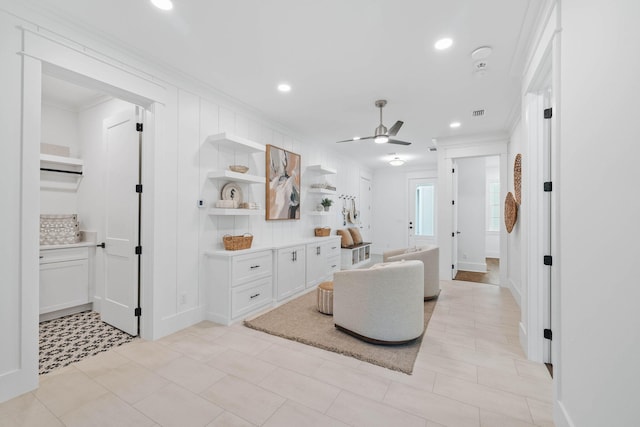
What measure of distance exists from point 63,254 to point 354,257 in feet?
16.7

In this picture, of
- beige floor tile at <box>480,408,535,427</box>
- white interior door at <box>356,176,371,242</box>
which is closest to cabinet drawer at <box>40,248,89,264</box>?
beige floor tile at <box>480,408,535,427</box>

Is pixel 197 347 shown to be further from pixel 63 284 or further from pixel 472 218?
pixel 472 218

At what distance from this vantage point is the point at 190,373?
228 centimetres

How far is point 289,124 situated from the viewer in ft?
15.4

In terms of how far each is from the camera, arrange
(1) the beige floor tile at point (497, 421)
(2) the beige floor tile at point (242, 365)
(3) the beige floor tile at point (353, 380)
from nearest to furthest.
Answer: (1) the beige floor tile at point (497, 421) → (3) the beige floor tile at point (353, 380) → (2) the beige floor tile at point (242, 365)

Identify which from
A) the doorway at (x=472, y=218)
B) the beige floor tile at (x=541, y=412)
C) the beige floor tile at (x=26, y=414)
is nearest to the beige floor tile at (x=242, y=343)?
the beige floor tile at (x=26, y=414)

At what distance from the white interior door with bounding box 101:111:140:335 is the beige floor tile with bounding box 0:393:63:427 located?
41.2 inches

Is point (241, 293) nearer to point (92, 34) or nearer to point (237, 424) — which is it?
point (237, 424)

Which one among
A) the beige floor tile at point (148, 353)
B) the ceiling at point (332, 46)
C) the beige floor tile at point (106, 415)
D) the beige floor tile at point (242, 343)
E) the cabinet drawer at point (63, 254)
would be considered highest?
the ceiling at point (332, 46)

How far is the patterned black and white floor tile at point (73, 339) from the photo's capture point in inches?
98.9

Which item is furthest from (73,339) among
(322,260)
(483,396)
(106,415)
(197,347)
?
(483,396)

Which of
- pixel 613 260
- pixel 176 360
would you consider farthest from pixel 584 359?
pixel 176 360

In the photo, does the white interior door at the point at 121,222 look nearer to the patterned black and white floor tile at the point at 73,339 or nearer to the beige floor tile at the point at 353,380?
the patterned black and white floor tile at the point at 73,339

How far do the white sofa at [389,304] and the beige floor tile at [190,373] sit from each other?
52.8 inches
